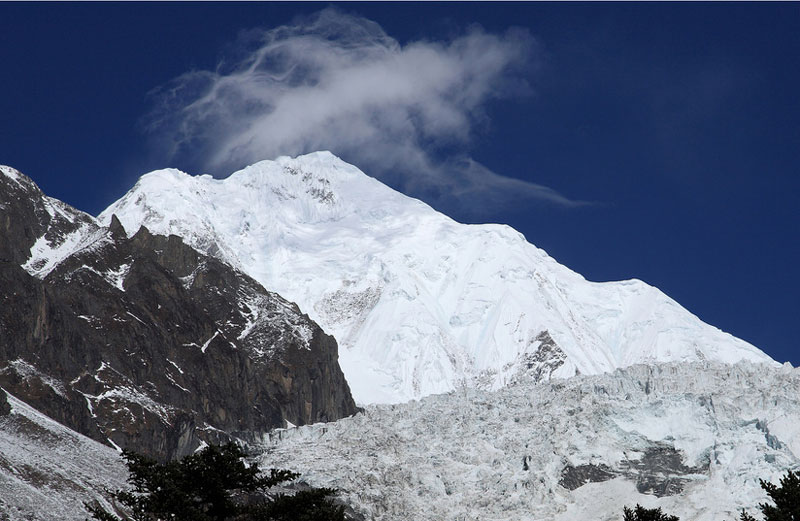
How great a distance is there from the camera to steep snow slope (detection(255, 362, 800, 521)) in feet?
472

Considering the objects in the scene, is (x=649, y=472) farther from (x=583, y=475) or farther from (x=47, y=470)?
(x=47, y=470)

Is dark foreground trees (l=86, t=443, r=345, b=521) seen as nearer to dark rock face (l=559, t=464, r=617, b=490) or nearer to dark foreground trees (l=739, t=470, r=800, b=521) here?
dark foreground trees (l=739, t=470, r=800, b=521)

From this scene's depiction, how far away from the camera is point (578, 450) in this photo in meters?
159

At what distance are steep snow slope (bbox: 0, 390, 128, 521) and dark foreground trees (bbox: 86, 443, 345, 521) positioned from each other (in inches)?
1842

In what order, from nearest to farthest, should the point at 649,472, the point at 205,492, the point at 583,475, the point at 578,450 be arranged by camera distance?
the point at 205,492
the point at 583,475
the point at 649,472
the point at 578,450

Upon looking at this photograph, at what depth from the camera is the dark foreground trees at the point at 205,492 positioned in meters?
47.9

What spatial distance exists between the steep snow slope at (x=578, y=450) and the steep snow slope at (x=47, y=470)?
33.2m

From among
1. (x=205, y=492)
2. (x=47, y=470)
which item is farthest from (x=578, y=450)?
(x=205, y=492)

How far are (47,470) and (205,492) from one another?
221ft

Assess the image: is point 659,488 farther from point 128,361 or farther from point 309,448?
point 128,361

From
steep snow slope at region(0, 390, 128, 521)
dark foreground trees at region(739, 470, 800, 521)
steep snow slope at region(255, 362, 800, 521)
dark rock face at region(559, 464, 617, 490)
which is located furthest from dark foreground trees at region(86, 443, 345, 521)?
dark rock face at region(559, 464, 617, 490)

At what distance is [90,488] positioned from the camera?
362ft

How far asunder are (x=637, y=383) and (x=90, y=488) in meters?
85.2

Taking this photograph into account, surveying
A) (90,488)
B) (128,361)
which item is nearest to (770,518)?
(90,488)
